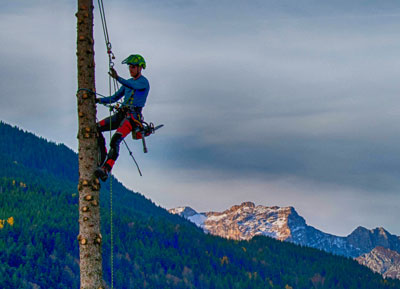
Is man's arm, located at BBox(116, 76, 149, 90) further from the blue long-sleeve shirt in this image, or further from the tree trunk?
the tree trunk

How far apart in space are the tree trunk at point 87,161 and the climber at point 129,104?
179cm

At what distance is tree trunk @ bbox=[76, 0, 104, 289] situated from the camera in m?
16.1

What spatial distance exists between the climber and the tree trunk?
1.79m

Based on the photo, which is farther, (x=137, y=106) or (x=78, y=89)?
(x=137, y=106)

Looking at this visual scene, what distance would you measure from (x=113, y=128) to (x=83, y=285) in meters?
4.39

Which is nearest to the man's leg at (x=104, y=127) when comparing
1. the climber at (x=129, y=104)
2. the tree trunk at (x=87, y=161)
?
the climber at (x=129, y=104)

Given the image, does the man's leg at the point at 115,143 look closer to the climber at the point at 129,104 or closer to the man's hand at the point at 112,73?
the climber at the point at 129,104

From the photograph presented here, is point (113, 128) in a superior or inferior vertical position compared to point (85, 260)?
superior

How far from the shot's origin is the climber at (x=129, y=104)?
19.0 m

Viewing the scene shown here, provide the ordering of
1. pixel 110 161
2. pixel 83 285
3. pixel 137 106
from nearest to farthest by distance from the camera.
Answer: pixel 83 285, pixel 110 161, pixel 137 106

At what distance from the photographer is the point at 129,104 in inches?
768

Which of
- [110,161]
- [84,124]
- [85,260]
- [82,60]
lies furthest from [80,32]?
[85,260]

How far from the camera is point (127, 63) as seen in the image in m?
19.2

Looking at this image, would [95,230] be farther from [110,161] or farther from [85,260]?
[110,161]
